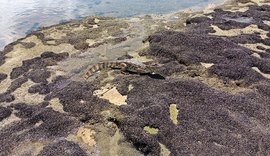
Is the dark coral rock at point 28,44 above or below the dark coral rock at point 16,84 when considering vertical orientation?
below

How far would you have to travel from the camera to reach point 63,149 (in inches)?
837

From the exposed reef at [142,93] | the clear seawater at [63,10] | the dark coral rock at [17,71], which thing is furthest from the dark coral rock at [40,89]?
the clear seawater at [63,10]

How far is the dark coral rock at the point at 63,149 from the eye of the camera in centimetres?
2095

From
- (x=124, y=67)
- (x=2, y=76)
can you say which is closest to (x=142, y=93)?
(x=124, y=67)

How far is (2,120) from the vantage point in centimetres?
2580

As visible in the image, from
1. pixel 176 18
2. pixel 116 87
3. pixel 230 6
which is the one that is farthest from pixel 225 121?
pixel 230 6

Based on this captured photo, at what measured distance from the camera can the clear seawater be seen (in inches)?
2384

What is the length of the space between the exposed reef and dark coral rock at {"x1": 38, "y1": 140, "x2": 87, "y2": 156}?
6 cm

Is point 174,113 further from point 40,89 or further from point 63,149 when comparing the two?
point 40,89

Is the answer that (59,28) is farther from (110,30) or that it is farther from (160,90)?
(160,90)

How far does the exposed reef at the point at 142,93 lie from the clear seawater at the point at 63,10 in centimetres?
2041

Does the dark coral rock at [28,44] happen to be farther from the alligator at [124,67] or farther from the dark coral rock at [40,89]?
the alligator at [124,67]

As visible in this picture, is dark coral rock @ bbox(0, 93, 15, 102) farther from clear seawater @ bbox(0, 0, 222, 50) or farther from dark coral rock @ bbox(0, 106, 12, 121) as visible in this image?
clear seawater @ bbox(0, 0, 222, 50)

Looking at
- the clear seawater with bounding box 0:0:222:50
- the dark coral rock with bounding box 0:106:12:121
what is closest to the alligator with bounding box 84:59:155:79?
the dark coral rock with bounding box 0:106:12:121
